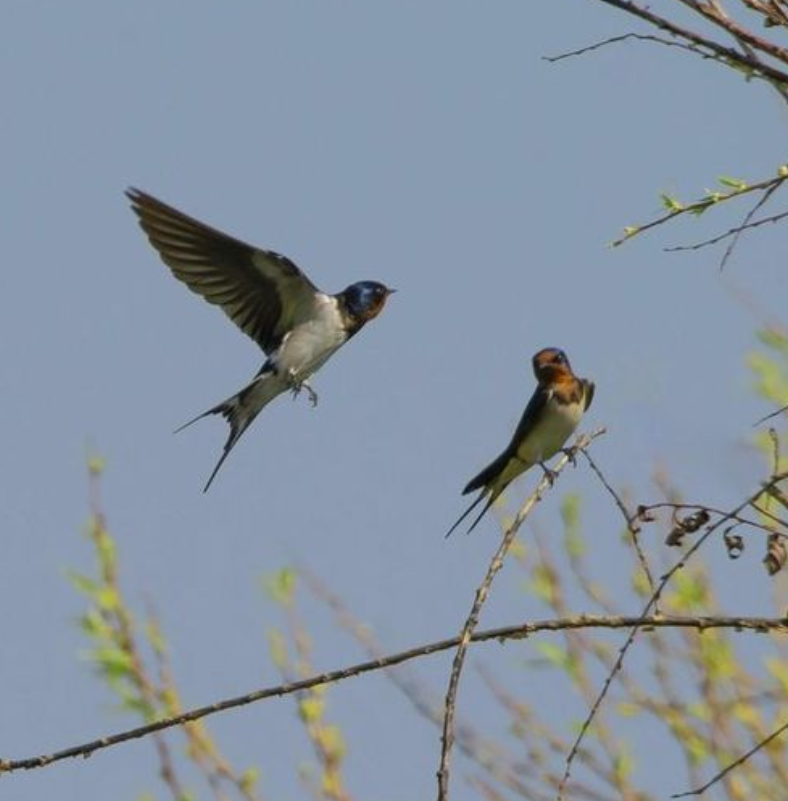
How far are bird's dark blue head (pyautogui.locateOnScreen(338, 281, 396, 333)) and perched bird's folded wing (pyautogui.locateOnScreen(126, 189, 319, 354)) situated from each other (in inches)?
4.1

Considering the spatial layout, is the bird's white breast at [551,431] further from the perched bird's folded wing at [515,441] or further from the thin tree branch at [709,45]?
the thin tree branch at [709,45]

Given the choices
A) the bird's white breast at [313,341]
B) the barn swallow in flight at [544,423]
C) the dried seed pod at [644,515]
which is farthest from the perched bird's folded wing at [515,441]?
the dried seed pod at [644,515]

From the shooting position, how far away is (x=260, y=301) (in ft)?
23.5

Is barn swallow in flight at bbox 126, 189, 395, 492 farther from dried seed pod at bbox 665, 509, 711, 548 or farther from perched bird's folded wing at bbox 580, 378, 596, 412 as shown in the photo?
dried seed pod at bbox 665, 509, 711, 548

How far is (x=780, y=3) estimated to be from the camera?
3.29m

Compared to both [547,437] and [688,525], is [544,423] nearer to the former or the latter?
[547,437]

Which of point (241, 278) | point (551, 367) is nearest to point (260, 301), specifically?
point (241, 278)

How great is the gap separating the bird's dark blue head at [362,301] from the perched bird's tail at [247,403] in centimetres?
33

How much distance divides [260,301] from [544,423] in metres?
1.21

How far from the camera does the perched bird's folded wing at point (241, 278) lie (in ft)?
22.9

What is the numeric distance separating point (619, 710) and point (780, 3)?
3833mm

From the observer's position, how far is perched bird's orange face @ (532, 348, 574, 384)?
21.9 feet

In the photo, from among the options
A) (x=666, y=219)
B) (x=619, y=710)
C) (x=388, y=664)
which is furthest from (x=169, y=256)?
(x=388, y=664)

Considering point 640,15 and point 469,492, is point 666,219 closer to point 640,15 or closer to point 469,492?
point 640,15
